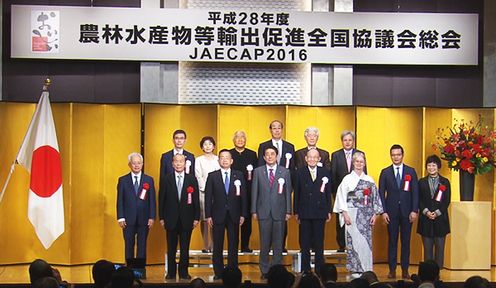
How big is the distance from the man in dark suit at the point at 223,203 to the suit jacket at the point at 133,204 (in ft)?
2.10

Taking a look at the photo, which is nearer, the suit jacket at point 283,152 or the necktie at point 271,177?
the necktie at point 271,177

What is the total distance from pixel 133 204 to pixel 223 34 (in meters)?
2.88

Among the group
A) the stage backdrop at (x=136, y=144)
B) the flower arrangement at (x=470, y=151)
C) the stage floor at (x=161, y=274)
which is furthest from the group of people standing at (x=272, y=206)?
the stage backdrop at (x=136, y=144)

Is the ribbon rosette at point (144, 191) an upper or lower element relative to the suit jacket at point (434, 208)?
upper

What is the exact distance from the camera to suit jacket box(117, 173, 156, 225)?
976 cm

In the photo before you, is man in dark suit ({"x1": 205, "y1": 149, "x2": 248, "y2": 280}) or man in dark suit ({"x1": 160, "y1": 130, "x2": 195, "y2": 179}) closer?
man in dark suit ({"x1": 205, "y1": 149, "x2": 248, "y2": 280})

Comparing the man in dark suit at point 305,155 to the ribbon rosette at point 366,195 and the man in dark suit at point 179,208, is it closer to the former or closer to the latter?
the ribbon rosette at point 366,195

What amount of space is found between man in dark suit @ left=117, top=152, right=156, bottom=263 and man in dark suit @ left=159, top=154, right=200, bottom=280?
0.87 feet

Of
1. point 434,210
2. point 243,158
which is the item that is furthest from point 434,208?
point 243,158

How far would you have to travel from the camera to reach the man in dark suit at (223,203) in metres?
9.56

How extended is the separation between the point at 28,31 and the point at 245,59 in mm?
2703

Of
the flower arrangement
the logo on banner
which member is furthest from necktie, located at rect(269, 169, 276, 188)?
the logo on banner

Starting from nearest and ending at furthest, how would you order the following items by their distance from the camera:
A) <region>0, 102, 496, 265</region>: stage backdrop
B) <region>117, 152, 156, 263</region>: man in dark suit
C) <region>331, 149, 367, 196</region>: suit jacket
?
<region>117, 152, 156, 263</region>: man in dark suit < <region>331, 149, 367, 196</region>: suit jacket < <region>0, 102, 496, 265</region>: stage backdrop

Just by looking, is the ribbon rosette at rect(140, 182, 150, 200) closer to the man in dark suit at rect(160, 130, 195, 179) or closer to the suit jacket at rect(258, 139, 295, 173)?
the man in dark suit at rect(160, 130, 195, 179)
